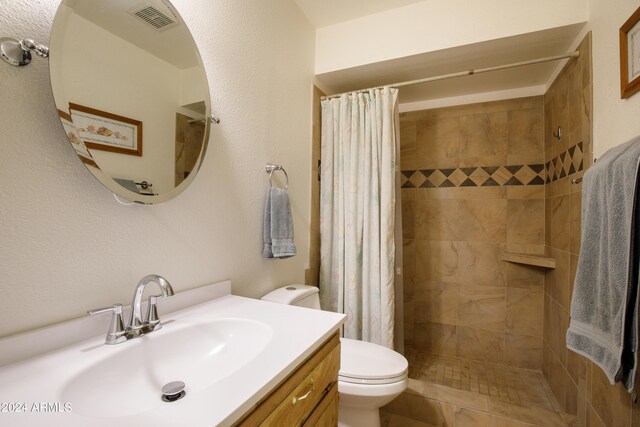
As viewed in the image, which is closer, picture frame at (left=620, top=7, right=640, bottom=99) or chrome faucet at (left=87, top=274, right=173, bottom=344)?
chrome faucet at (left=87, top=274, right=173, bottom=344)

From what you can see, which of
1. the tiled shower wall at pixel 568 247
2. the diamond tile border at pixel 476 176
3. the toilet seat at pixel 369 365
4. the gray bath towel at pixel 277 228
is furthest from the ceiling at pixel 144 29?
the diamond tile border at pixel 476 176

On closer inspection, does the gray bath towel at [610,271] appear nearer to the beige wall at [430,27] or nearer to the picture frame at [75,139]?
the beige wall at [430,27]

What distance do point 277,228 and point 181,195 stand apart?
19.4 inches

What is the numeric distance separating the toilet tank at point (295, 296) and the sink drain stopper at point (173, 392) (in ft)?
2.29

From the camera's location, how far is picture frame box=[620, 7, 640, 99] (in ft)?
3.20

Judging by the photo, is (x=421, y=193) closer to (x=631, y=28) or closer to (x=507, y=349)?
(x=507, y=349)

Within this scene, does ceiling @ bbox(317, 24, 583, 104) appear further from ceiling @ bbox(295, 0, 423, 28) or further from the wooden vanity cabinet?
the wooden vanity cabinet

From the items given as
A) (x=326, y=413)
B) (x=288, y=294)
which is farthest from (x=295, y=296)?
(x=326, y=413)

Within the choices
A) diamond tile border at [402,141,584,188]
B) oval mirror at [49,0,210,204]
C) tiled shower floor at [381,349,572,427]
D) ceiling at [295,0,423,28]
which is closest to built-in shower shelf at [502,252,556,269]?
diamond tile border at [402,141,584,188]

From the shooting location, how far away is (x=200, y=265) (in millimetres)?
1066

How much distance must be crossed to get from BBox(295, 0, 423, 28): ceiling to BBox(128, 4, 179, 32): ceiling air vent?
1.03m

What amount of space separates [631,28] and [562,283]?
4.43ft

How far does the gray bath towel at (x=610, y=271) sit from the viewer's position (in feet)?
2.71

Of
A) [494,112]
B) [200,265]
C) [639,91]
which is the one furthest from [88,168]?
[494,112]
